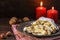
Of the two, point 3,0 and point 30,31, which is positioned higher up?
point 3,0

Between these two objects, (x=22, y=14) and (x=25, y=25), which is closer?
(x=25, y=25)

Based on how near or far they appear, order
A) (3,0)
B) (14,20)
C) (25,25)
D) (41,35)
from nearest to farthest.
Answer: (41,35), (25,25), (14,20), (3,0)

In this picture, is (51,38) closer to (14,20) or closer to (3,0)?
(14,20)

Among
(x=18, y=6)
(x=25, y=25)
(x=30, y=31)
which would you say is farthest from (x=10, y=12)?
(x=30, y=31)

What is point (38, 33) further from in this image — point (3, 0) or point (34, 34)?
point (3, 0)

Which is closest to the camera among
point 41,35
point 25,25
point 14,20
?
point 41,35

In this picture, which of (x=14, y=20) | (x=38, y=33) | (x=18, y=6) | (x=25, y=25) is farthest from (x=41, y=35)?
(x=18, y=6)
